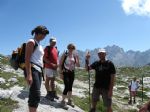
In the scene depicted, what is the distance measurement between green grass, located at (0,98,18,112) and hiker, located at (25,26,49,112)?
3.67 m

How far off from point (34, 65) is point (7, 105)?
16.0 feet

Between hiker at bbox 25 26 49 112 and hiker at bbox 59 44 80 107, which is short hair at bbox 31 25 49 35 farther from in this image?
hiker at bbox 59 44 80 107

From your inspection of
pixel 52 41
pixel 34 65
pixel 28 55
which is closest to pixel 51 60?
pixel 52 41

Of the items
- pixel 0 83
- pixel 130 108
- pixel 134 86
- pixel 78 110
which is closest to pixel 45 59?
pixel 78 110

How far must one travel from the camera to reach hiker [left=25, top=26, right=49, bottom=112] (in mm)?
10398

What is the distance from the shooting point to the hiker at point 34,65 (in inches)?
409

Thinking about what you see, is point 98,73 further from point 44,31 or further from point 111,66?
point 44,31

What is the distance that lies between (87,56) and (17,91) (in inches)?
153

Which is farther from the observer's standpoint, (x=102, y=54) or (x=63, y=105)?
(x=63, y=105)

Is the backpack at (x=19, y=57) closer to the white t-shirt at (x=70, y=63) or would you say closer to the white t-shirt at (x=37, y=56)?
the white t-shirt at (x=37, y=56)

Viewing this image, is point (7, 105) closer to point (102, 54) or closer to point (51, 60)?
point (51, 60)

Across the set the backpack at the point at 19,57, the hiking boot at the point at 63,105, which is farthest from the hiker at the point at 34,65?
the hiking boot at the point at 63,105

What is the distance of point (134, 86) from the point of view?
29.0m

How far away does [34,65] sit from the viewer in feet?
35.3
